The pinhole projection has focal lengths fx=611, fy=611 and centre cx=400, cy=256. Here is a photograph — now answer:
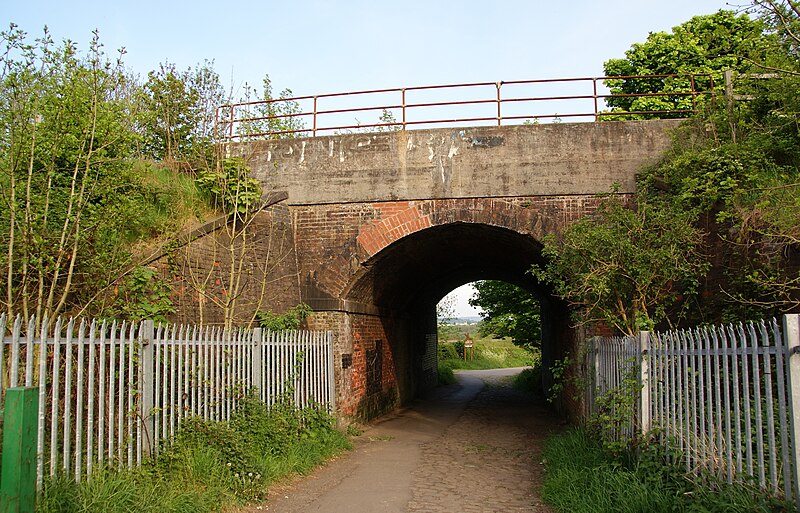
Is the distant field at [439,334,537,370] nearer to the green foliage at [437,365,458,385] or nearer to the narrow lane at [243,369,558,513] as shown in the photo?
the green foliage at [437,365,458,385]

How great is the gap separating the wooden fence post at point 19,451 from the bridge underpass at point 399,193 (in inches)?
261

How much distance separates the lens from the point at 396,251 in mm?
11945

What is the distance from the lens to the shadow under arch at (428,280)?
38.7 feet

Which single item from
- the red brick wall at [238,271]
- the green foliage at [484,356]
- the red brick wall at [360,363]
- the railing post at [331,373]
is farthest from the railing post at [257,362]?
the green foliage at [484,356]

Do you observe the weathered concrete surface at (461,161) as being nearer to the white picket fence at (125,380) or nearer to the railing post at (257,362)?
the white picket fence at (125,380)

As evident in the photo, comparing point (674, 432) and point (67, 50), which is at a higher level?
point (67, 50)

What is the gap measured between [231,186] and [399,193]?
3.01 metres

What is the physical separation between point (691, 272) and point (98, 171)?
8.02 meters

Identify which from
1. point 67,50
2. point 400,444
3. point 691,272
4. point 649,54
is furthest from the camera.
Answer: point 649,54

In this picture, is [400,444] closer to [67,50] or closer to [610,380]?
[610,380]

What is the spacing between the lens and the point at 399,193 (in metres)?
11.3

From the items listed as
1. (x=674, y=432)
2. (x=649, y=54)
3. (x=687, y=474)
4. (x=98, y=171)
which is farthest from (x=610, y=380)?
(x=649, y=54)

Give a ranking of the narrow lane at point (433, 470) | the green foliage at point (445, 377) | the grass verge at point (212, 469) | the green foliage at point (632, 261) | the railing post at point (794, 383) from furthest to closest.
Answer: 1. the green foliage at point (445, 377)
2. the green foliage at point (632, 261)
3. the narrow lane at point (433, 470)
4. the grass verge at point (212, 469)
5. the railing post at point (794, 383)

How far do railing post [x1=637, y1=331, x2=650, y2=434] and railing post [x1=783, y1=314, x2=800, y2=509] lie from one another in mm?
2339
